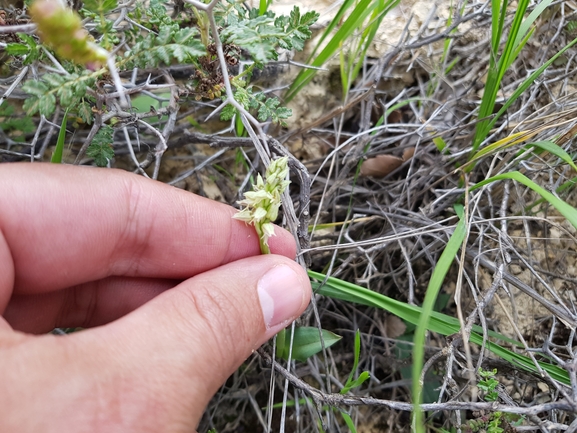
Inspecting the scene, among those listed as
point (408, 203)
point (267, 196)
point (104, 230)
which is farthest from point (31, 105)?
point (408, 203)

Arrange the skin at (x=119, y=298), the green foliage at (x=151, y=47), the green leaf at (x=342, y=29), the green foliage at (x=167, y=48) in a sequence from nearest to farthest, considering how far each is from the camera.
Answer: the green foliage at (x=151, y=47)
the skin at (x=119, y=298)
the green foliage at (x=167, y=48)
the green leaf at (x=342, y=29)

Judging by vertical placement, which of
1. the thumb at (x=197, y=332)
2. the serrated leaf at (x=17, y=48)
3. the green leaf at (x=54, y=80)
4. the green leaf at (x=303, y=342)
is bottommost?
the green leaf at (x=303, y=342)

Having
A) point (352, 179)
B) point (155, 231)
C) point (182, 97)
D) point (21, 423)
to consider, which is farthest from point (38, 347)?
point (352, 179)

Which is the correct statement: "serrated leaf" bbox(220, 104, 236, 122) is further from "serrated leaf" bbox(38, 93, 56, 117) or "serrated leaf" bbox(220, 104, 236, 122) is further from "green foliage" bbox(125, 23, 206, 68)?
"serrated leaf" bbox(38, 93, 56, 117)

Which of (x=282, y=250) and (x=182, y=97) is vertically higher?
(x=182, y=97)

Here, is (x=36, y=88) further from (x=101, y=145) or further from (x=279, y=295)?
(x=279, y=295)

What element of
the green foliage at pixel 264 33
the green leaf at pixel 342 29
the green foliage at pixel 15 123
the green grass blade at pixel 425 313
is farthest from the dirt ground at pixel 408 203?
the green foliage at pixel 264 33

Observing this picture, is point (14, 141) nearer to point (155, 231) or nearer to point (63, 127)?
point (63, 127)

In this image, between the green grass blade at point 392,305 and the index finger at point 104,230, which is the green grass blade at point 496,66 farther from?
the index finger at point 104,230

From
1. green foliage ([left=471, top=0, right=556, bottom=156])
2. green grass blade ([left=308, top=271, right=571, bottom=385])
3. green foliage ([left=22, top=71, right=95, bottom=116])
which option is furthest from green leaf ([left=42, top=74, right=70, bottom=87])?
green foliage ([left=471, top=0, right=556, bottom=156])
